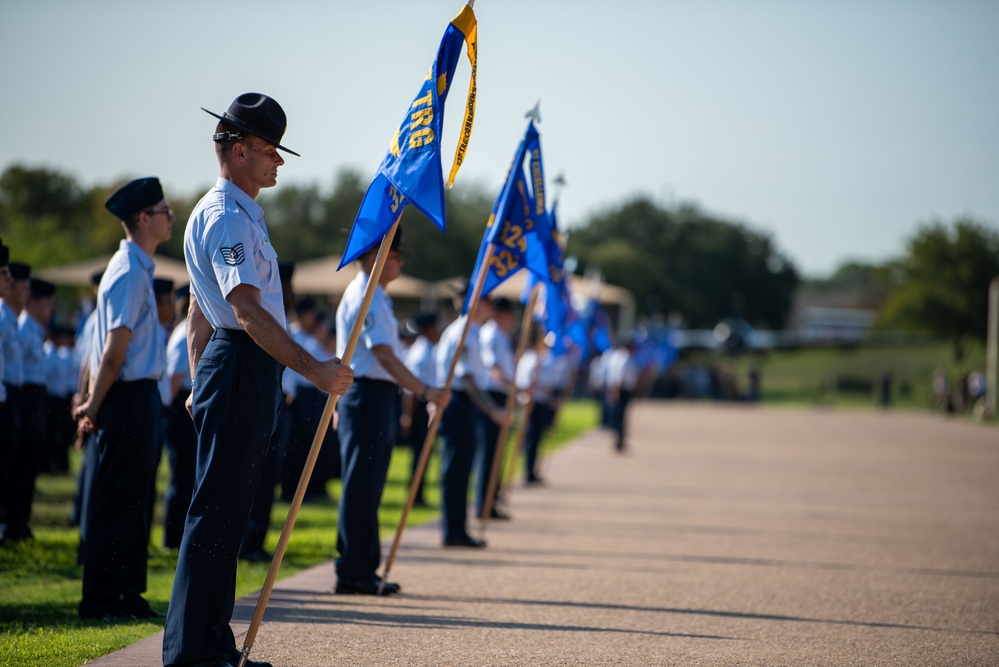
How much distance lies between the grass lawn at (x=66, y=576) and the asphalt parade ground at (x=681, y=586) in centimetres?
27

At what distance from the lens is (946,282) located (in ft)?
232

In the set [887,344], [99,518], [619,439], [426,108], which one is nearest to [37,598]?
[99,518]

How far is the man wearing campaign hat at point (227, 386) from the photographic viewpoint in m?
4.72

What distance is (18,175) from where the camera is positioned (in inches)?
2675

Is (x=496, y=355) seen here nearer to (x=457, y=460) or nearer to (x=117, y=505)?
(x=457, y=460)

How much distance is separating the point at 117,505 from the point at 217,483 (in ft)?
5.58

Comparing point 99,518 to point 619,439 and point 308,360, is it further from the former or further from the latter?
point 619,439

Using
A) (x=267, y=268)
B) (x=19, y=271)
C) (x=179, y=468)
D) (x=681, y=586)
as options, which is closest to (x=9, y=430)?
(x=179, y=468)

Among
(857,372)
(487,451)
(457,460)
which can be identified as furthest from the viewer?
(857,372)

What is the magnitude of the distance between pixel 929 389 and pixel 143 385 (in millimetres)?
61910

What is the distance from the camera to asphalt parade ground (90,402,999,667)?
5984mm

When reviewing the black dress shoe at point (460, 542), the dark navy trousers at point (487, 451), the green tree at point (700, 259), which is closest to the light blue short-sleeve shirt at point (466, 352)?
the dark navy trousers at point (487, 451)

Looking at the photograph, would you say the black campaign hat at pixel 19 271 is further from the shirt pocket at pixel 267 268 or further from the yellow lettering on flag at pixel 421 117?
the shirt pocket at pixel 267 268

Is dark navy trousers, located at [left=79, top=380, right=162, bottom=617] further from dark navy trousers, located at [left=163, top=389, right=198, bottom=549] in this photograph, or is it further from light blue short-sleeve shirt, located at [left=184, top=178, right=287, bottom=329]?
light blue short-sleeve shirt, located at [left=184, top=178, right=287, bottom=329]
